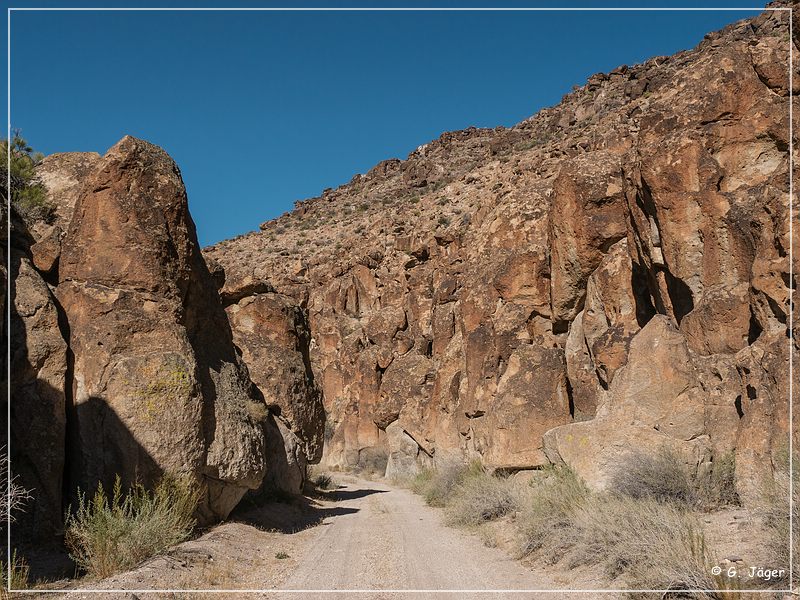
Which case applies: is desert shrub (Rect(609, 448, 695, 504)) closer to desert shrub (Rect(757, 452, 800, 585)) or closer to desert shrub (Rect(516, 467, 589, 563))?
desert shrub (Rect(516, 467, 589, 563))

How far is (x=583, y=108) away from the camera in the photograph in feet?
189

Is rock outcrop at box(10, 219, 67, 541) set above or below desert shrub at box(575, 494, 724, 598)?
above

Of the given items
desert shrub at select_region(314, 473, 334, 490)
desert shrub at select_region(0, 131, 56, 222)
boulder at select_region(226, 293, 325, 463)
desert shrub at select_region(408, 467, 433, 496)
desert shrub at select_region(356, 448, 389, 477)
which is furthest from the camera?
desert shrub at select_region(356, 448, 389, 477)

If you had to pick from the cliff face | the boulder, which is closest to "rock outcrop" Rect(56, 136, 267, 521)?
the boulder

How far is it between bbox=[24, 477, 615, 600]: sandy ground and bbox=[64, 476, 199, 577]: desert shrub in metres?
0.28

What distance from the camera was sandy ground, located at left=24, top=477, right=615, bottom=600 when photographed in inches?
331

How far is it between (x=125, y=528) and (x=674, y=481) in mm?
7607

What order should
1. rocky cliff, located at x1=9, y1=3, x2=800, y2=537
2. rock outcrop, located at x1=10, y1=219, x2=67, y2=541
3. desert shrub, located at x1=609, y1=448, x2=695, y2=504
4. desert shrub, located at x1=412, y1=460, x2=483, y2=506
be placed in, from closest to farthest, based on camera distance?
1. rock outcrop, located at x1=10, y1=219, x2=67, y2=541
2. desert shrub, located at x1=609, y1=448, x2=695, y2=504
3. rocky cliff, located at x1=9, y1=3, x2=800, y2=537
4. desert shrub, located at x1=412, y1=460, x2=483, y2=506

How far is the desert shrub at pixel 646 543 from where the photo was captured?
672 cm

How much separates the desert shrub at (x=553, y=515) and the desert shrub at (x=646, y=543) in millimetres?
266

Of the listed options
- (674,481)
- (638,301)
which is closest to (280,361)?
(638,301)

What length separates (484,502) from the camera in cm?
1505

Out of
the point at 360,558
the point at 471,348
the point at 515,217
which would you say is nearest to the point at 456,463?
the point at 471,348

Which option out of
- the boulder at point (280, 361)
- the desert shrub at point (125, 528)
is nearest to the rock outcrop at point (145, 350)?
the desert shrub at point (125, 528)
